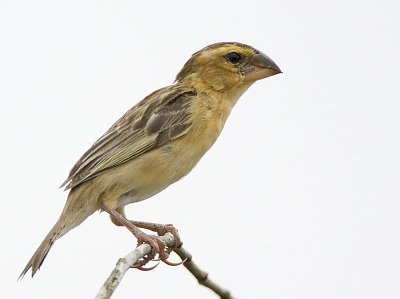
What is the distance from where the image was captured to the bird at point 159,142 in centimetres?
588

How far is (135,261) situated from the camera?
4.05 metres

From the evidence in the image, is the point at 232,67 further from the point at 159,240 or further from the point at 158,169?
the point at 159,240

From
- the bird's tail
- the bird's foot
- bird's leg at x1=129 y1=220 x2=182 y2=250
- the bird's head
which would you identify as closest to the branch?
the bird's foot

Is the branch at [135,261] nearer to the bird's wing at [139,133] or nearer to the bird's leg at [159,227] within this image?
the bird's leg at [159,227]

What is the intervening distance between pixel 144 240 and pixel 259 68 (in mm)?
1982

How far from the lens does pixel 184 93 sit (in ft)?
20.9

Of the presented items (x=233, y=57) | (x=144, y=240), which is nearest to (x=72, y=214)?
(x=144, y=240)

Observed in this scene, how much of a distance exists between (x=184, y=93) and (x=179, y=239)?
1511 mm

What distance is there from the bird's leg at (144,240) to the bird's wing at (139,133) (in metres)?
0.41

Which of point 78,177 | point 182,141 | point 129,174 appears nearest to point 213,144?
point 182,141

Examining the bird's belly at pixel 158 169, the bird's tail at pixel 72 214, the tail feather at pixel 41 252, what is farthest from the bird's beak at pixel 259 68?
the tail feather at pixel 41 252

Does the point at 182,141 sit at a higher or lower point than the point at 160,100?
lower

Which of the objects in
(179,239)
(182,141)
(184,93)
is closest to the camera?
(179,239)

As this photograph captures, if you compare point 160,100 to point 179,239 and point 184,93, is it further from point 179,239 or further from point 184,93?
point 179,239
